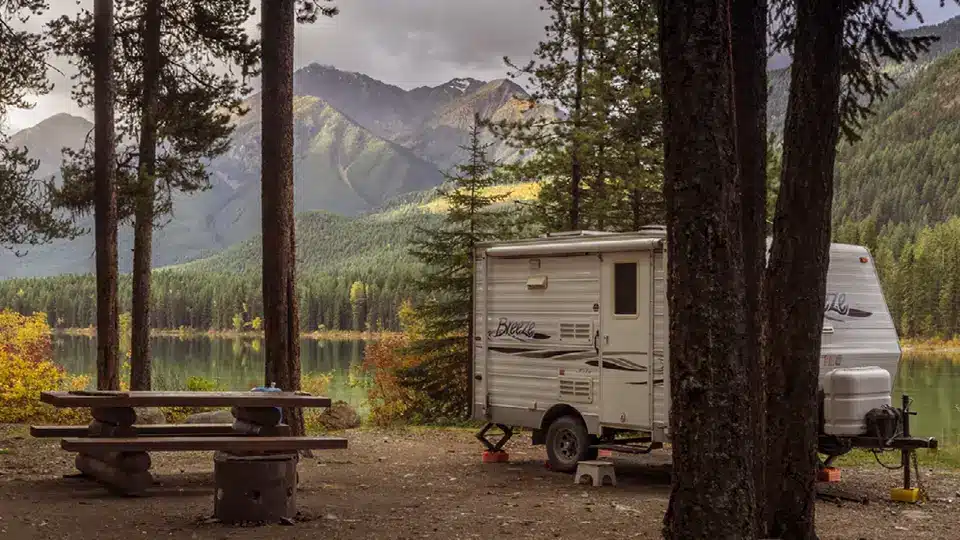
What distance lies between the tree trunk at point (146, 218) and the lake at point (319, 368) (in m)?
2.69

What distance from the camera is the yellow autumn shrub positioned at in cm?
1906

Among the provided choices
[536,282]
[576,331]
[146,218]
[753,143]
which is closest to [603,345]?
[576,331]

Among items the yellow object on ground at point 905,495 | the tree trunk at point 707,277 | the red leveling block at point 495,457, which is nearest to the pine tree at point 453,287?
the red leveling block at point 495,457

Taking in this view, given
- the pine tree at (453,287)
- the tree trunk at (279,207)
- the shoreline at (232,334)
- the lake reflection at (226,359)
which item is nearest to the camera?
the tree trunk at (279,207)

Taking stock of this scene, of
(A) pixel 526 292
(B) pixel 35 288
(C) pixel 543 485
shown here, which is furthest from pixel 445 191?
(B) pixel 35 288

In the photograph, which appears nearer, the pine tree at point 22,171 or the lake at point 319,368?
the pine tree at point 22,171

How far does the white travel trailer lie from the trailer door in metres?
0.01

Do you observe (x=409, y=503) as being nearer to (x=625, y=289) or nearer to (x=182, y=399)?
(x=182, y=399)

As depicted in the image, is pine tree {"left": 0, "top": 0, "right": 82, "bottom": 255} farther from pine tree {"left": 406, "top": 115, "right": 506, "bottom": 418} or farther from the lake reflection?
the lake reflection

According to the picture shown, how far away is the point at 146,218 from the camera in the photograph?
18.7 metres

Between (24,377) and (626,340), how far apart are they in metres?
12.5

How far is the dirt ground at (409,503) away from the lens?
27.7 feet

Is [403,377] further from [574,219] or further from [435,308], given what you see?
[574,219]

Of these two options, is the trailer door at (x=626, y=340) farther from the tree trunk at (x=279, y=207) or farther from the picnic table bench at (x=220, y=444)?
the picnic table bench at (x=220, y=444)
